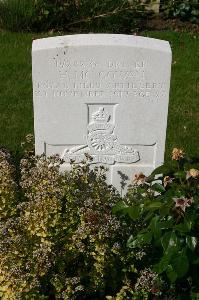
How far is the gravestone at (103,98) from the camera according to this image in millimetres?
4070

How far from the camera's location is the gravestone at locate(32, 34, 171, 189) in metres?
4.07

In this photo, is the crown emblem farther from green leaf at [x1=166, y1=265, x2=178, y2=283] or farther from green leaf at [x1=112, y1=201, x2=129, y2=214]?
green leaf at [x1=166, y1=265, x2=178, y2=283]

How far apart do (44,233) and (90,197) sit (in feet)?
1.54

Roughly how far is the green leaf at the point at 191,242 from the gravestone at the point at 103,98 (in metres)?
1.12

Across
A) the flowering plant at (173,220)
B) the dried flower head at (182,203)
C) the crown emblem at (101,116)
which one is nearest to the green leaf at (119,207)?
the flowering plant at (173,220)

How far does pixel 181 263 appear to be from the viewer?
3.39 m

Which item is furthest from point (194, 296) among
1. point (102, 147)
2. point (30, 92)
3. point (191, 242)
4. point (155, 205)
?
point (30, 92)

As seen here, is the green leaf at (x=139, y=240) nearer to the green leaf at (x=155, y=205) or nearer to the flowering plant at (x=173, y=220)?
the flowering plant at (x=173, y=220)

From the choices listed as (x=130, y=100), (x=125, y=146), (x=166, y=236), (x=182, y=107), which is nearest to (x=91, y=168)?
(x=125, y=146)

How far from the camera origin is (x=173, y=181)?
3850mm

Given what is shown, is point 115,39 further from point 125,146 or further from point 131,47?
point 125,146

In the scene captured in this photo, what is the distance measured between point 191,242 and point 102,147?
124 centimetres

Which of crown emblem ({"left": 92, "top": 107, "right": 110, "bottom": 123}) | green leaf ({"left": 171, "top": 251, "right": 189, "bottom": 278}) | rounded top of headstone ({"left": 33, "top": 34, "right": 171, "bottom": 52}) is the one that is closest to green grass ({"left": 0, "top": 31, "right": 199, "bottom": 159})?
crown emblem ({"left": 92, "top": 107, "right": 110, "bottom": 123})

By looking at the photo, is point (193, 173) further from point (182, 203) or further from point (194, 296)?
point (194, 296)
